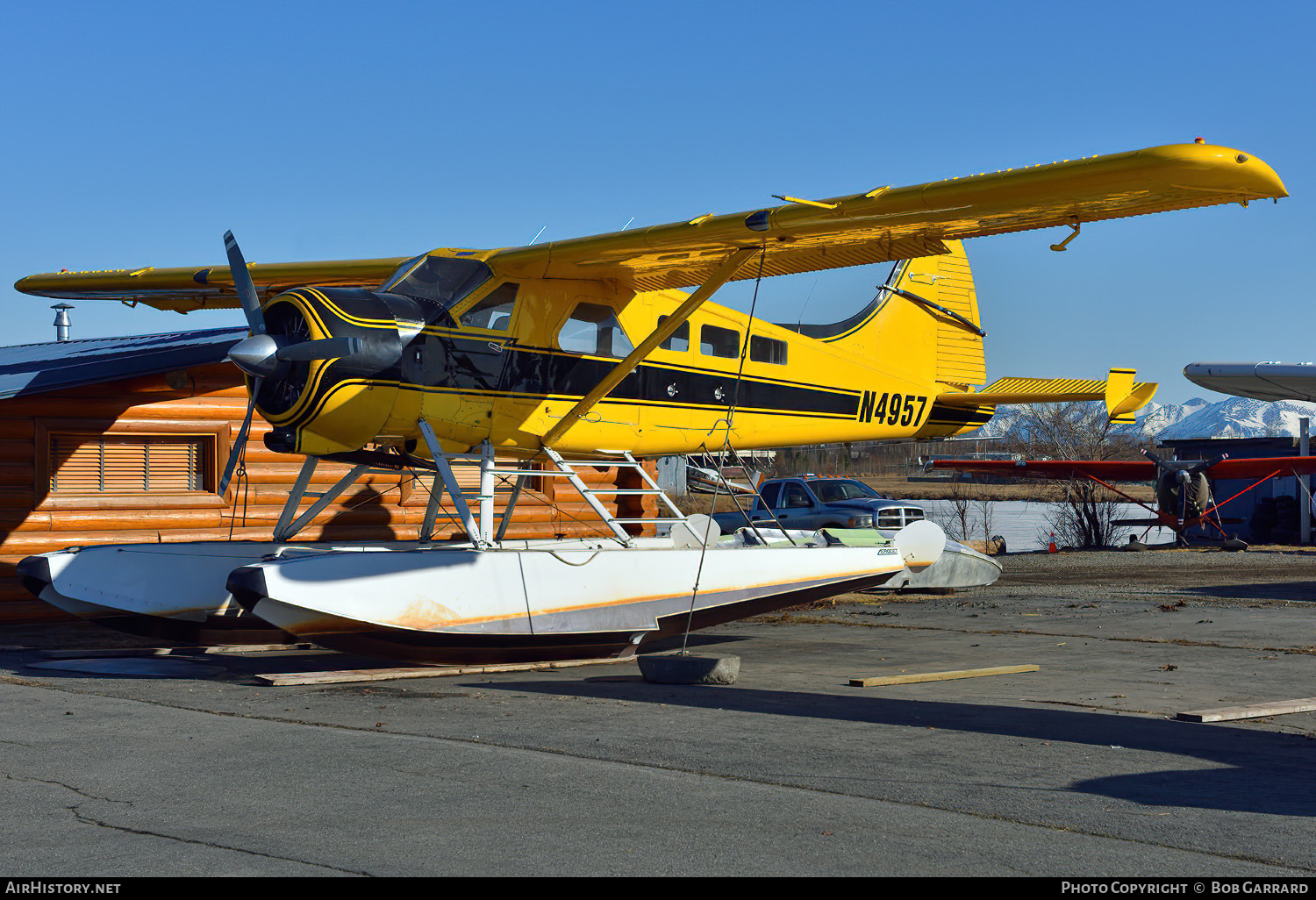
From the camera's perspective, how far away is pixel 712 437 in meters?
11.8

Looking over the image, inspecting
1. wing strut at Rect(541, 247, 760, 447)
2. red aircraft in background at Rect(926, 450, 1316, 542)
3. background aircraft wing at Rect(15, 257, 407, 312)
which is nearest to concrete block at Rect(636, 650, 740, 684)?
wing strut at Rect(541, 247, 760, 447)

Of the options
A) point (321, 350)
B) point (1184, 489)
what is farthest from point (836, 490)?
point (321, 350)

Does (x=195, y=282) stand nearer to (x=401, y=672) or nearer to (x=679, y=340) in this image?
(x=679, y=340)

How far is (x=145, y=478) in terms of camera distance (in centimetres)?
1269

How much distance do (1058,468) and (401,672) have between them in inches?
926

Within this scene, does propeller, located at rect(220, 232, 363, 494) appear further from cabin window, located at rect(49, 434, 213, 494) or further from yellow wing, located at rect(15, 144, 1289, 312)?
cabin window, located at rect(49, 434, 213, 494)

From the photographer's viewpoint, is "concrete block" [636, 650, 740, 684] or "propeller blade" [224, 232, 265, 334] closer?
"concrete block" [636, 650, 740, 684]

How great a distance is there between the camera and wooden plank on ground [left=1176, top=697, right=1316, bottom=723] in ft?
22.0

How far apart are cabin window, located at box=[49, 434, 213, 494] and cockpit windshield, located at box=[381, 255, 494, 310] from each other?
4.72 metres

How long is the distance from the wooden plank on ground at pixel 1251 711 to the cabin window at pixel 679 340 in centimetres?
589

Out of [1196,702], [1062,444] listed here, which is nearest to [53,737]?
[1196,702]

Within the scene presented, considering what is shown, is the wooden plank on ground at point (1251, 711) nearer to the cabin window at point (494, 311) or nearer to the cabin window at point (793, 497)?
the cabin window at point (494, 311)
